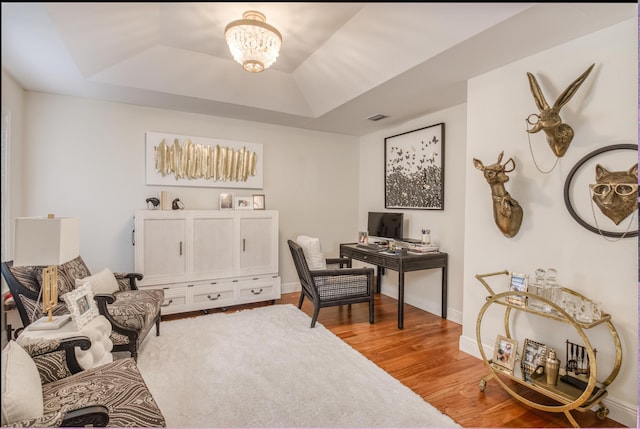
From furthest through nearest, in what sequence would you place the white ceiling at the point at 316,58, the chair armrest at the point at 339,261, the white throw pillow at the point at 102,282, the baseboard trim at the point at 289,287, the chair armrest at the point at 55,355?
the baseboard trim at the point at 289,287 < the chair armrest at the point at 339,261 < the white throw pillow at the point at 102,282 < the white ceiling at the point at 316,58 < the chair armrest at the point at 55,355

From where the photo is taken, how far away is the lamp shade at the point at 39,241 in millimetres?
1702

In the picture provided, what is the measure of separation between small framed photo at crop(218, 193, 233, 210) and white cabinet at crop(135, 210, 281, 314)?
33cm

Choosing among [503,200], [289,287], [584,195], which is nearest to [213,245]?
[289,287]

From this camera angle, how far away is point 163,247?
333 centimetres

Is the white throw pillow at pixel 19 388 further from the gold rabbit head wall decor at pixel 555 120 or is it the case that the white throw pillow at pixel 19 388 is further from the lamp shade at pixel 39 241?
the gold rabbit head wall decor at pixel 555 120

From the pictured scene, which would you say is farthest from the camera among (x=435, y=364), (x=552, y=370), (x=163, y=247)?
(x=163, y=247)

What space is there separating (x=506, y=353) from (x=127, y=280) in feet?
10.6

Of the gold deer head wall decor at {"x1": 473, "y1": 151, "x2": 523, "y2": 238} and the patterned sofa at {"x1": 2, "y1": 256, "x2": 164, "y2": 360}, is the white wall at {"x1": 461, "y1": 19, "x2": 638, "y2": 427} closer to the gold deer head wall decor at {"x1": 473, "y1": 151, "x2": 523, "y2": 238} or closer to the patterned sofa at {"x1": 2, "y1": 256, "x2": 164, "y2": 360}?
the gold deer head wall decor at {"x1": 473, "y1": 151, "x2": 523, "y2": 238}

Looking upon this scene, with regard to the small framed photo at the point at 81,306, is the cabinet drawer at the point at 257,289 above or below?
below

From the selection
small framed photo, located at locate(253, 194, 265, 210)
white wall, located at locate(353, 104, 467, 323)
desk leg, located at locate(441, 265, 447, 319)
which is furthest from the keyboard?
small framed photo, located at locate(253, 194, 265, 210)

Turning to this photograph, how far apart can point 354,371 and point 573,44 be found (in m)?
2.61

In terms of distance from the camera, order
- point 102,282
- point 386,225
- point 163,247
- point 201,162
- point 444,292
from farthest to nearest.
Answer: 1. point 386,225
2. point 201,162
3. point 444,292
4. point 163,247
5. point 102,282

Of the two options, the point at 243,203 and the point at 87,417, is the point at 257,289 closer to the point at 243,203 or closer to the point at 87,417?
the point at 243,203

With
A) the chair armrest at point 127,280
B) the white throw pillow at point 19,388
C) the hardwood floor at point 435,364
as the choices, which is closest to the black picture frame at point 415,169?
the hardwood floor at point 435,364
